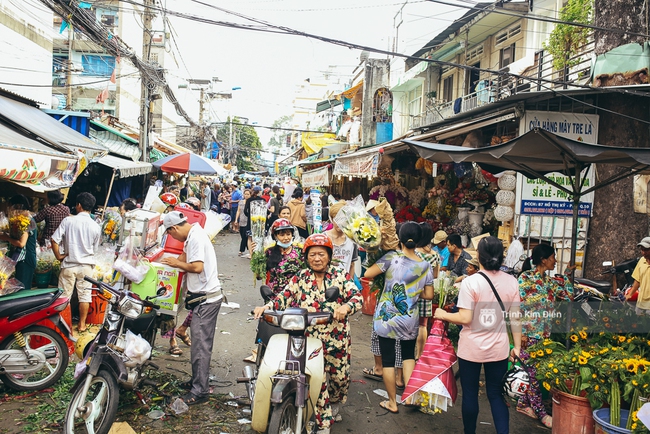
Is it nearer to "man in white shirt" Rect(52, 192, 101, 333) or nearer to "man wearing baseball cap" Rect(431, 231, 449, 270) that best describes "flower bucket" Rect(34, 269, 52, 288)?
"man in white shirt" Rect(52, 192, 101, 333)

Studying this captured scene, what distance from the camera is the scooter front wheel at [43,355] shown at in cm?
493

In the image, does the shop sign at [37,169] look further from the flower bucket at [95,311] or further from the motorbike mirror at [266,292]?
the motorbike mirror at [266,292]

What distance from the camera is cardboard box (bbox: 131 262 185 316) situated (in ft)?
17.0

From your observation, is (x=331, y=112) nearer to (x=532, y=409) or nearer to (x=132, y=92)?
(x=132, y=92)

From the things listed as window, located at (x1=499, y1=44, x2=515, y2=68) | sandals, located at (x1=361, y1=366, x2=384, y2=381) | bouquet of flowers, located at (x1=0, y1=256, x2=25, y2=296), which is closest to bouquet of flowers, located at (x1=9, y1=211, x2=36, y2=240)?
bouquet of flowers, located at (x1=0, y1=256, x2=25, y2=296)

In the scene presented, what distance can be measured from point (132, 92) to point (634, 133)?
85.2 feet

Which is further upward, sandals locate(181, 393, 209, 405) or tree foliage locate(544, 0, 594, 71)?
tree foliage locate(544, 0, 594, 71)

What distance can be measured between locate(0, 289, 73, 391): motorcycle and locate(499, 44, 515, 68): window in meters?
13.5

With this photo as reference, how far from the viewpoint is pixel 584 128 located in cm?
796

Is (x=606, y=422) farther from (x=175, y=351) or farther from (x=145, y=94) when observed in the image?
(x=145, y=94)

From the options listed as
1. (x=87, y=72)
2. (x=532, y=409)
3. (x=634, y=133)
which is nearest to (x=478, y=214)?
(x=634, y=133)

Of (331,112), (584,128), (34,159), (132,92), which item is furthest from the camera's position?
(331,112)

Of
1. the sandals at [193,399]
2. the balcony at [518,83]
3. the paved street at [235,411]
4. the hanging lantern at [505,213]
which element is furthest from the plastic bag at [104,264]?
the balcony at [518,83]

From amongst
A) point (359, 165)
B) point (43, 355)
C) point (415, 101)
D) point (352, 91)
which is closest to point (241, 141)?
point (352, 91)
